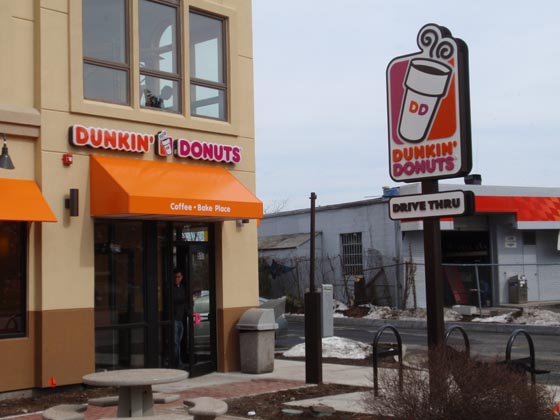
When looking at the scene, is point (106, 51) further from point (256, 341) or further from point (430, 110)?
point (430, 110)

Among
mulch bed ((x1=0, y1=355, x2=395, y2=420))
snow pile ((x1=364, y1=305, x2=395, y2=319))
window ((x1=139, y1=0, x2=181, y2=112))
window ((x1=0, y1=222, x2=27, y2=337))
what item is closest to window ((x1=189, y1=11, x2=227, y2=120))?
window ((x1=139, y1=0, x2=181, y2=112))

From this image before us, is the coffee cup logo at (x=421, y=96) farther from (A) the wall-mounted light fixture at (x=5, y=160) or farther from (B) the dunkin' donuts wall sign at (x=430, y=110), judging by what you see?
(A) the wall-mounted light fixture at (x=5, y=160)

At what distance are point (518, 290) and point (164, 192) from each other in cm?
1966

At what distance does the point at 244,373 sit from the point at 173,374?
18.5ft

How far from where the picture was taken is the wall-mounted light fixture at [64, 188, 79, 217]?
1211cm

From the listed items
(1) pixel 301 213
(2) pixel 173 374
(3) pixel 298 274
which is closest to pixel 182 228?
(2) pixel 173 374

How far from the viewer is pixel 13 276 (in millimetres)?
11727

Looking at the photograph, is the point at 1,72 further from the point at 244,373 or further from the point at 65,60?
the point at 244,373

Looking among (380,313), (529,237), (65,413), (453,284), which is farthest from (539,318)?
(65,413)

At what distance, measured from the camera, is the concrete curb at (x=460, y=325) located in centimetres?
2247

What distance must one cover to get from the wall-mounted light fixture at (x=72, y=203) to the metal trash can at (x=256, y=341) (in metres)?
3.83

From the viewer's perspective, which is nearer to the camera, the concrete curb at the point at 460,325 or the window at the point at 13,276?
the window at the point at 13,276

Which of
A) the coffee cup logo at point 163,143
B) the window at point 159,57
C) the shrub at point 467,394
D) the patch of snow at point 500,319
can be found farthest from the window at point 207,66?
the patch of snow at point 500,319

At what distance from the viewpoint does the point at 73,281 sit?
12141 millimetres
